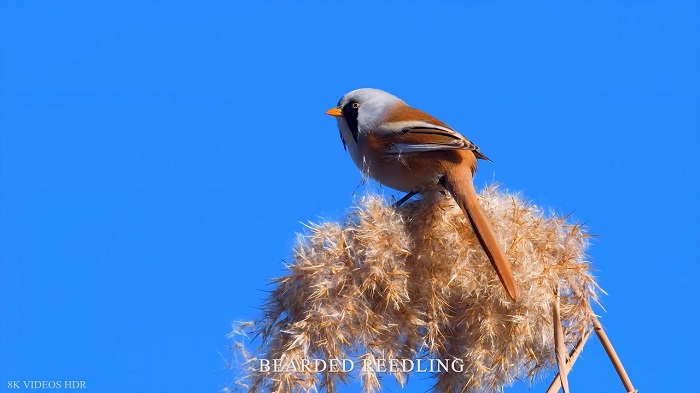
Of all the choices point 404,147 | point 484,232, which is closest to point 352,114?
point 404,147

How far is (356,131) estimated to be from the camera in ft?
11.6

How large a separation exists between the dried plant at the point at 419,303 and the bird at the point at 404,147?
242mm

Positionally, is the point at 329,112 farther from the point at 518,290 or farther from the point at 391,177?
the point at 518,290

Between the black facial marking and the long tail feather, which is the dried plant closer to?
the long tail feather

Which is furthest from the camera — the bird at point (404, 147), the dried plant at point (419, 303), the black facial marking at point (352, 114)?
the black facial marking at point (352, 114)

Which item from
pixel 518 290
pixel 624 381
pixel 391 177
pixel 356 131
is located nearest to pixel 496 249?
pixel 518 290

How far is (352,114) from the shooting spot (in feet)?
11.9

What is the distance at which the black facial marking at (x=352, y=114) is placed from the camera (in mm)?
3568

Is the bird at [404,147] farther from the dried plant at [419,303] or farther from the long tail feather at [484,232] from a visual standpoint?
the dried plant at [419,303]

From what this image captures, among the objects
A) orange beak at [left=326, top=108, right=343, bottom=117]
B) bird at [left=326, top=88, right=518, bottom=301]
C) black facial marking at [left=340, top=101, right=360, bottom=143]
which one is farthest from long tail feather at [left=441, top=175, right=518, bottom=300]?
orange beak at [left=326, top=108, right=343, bottom=117]

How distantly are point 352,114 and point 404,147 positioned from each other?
1.59 ft

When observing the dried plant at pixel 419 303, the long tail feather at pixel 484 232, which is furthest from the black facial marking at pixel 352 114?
the dried plant at pixel 419 303

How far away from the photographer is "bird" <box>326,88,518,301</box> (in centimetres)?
303

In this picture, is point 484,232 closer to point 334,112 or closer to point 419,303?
point 419,303
